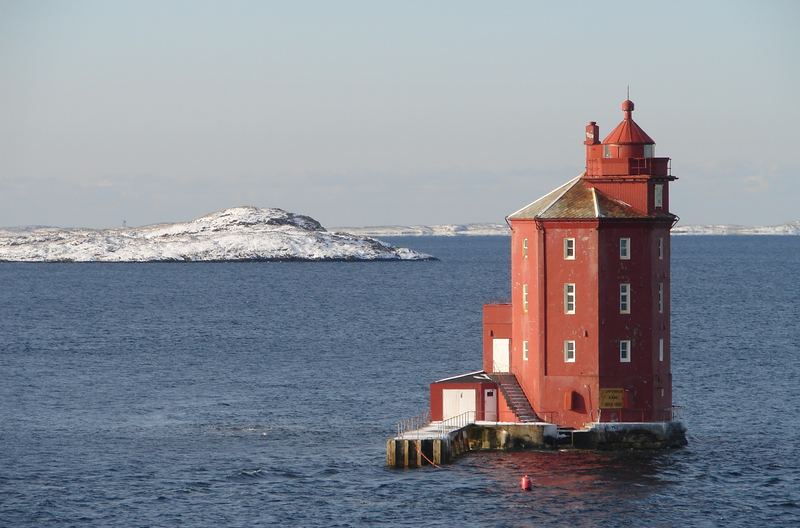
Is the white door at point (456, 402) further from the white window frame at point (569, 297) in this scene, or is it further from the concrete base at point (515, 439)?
the white window frame at point (569, 297)

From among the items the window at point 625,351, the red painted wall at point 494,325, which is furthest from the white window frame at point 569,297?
the red painted wall at point 494,325

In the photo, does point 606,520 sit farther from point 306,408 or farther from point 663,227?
point 306,408

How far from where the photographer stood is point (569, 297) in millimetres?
68938

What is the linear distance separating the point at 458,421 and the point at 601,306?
8665 mm

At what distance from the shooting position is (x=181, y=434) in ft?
248

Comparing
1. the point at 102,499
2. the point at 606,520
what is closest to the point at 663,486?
the point at 606,520

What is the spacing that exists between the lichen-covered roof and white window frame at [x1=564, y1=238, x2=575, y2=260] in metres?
1.11

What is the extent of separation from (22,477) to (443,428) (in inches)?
741

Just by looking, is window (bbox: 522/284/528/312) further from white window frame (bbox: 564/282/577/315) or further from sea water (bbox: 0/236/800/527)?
Answer: sea water (bbox: 0/236/800/527)

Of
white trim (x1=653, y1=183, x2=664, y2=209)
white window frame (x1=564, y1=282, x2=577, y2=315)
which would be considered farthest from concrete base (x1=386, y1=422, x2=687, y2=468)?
white trim (x1=653, y1=183, x2=664, y2=209)

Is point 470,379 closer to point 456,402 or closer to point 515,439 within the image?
point 456,402

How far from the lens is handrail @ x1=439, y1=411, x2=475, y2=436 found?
68938 mm

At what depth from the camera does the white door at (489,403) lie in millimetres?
70750

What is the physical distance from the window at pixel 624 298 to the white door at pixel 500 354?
334 inches
